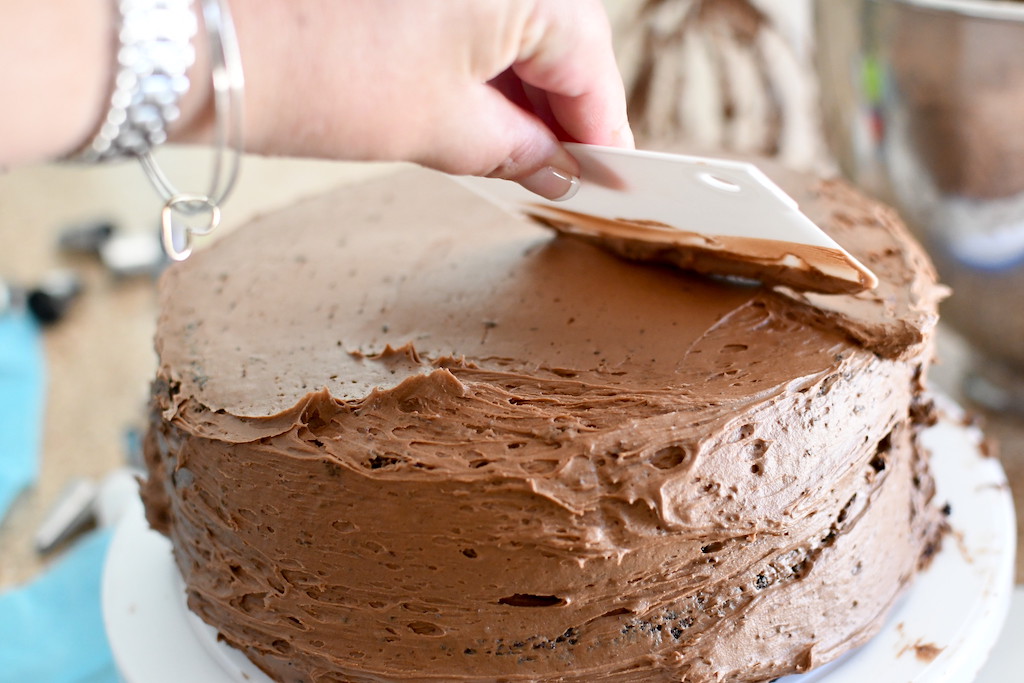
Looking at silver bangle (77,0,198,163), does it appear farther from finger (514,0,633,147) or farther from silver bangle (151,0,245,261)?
finger (514,0,633,147)

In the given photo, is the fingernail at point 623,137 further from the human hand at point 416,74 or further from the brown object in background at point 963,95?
the brown object in background at point 963,95

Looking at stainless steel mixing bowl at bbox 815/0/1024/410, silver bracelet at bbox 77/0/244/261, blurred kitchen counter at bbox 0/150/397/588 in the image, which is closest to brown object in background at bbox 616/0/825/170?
stainless steel mixing bowl at bbox 815/0/1024/410

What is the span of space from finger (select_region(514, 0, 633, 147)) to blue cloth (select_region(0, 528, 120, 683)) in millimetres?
1013

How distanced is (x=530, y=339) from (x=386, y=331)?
→ 0.16 meters

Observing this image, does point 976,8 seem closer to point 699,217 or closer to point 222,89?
point 699,217

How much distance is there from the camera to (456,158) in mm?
856

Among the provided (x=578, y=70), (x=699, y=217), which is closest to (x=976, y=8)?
(x=699, y=217)

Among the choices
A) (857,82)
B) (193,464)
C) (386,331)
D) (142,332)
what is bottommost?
(142,332)

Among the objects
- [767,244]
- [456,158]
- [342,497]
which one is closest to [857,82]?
[767,244]

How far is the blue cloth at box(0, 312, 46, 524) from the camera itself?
179 centimetres

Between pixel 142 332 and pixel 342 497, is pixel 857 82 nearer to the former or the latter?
pixel 342 497

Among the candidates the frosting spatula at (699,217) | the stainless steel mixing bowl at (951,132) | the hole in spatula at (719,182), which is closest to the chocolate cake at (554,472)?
the frosting spatula at (699,217)

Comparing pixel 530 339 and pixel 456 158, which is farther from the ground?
pixel 456 158

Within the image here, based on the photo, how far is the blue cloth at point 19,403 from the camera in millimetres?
1788
